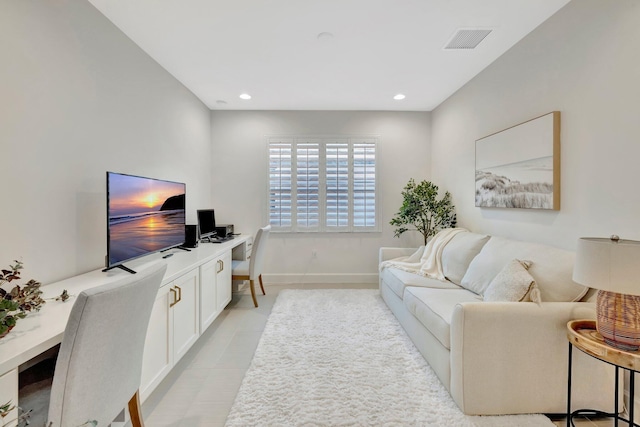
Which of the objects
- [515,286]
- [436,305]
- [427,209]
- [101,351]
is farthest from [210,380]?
[427,209]

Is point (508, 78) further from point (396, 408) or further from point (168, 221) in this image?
point (168, 221)

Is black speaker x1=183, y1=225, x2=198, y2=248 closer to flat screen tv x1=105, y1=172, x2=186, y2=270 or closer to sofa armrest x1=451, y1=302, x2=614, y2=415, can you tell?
flat screen tv x1=105, y1=172, x2=186, y2=270

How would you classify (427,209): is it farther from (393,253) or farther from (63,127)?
(63,127)

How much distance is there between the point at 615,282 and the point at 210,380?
2.44 metres

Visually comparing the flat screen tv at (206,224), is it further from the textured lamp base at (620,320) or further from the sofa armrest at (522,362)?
the textured lamp base at (620,320)

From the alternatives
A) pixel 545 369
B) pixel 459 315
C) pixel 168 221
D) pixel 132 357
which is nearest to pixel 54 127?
pixel 168 221

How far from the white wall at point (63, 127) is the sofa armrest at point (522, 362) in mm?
2495


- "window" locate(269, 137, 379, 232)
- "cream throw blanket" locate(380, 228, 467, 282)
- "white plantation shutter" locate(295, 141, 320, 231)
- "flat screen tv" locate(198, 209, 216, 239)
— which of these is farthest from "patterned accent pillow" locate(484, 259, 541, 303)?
"flat screen tv" locate(198, 209, 216, 239)

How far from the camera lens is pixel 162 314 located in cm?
186

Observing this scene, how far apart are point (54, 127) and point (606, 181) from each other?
11.2 ft

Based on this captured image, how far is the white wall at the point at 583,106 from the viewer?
1.65 m

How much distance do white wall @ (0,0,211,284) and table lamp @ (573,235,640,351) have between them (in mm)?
2909

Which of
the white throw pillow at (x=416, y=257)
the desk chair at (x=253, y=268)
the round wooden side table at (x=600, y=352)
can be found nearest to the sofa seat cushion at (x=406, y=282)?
the white throw pillow at (x=416, y=257)

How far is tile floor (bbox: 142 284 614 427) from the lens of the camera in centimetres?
172
